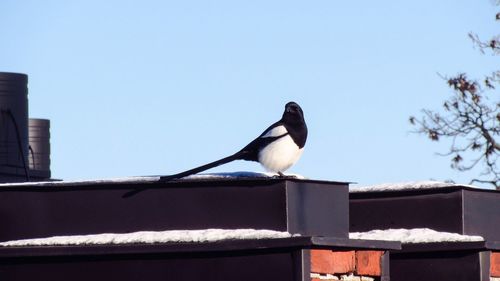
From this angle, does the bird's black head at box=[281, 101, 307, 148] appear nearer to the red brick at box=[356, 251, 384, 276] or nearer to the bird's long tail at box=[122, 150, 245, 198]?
the bird's long tail at box=[122, 150, 245, 198]

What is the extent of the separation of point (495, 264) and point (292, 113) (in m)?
2.87

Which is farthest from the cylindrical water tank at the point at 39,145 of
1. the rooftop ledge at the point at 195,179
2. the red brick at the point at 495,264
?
the red brick at the point at 495,264

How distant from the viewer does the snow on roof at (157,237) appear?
11.5 m

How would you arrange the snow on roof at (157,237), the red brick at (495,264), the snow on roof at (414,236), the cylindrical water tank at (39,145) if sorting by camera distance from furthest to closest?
1. the cylindrical water tank at (39,145)
2. the red brick at (495,264)
3. the snow on roof at (414,236)
4. the snow on roof at (157,237)

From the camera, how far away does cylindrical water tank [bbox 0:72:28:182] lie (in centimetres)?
2075

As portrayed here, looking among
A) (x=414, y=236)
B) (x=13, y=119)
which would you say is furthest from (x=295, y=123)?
(x=13, y=119)

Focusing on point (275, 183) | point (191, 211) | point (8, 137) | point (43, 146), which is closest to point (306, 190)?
point (275, 183)

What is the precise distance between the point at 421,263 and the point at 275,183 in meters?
2.87

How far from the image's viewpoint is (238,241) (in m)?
11.4

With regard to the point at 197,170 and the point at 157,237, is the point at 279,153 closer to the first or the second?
the point at 197,170

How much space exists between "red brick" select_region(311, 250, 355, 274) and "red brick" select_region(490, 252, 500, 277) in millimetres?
2248

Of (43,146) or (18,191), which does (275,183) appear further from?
(43,146)

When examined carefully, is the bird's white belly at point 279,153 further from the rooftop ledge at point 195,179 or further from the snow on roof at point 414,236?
the snow on roof at point 414,236

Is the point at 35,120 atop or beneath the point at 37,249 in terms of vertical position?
atop
